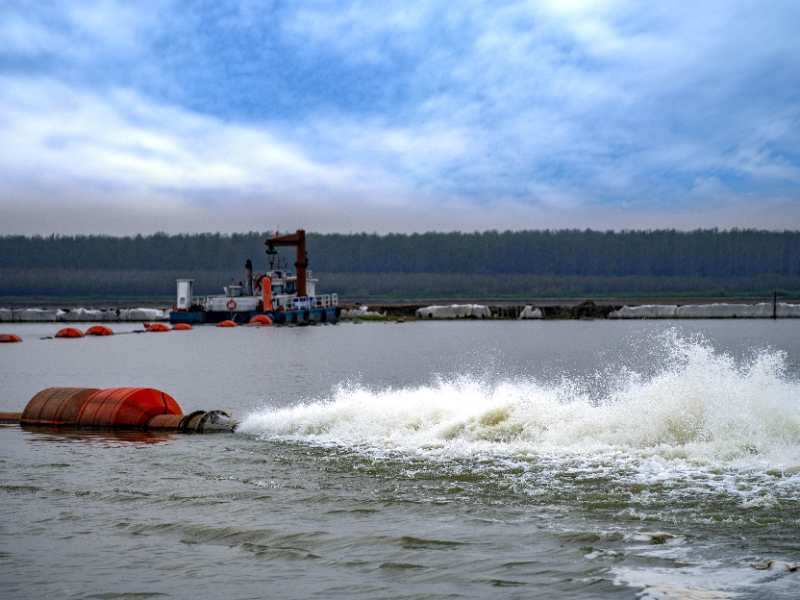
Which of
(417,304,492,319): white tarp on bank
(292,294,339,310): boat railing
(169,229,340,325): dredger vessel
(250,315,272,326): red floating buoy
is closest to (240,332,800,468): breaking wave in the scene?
(250,315,272,326): red floating buoy

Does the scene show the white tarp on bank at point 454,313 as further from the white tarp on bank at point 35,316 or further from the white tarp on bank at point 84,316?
the white tarp on bank at point 35,316

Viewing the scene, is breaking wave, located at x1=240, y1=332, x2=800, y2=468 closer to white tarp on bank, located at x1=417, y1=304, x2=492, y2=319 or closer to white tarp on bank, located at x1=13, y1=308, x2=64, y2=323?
white tarp on bank, located at x1=417, y1=304, x2=492, y2=319

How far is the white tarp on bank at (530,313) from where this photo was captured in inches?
4683

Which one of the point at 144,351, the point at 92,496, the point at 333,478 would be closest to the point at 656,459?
the point at 333,478

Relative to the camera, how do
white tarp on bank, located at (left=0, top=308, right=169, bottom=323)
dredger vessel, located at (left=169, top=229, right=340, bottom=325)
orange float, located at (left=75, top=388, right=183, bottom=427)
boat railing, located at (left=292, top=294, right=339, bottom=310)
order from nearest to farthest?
orange float, located at (left=75, top=388, right=183, bottom=427) < dredger vessel, located at (left=169, top=229, right=340, bottom=325) < boat railing, located at (left=292, top=294, right=339, bottom=310) < white tarp on bank, located at (left=0, top=308, right=169, bottom=323)

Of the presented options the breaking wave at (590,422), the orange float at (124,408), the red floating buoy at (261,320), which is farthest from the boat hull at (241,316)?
the breaking wave at (590,422)

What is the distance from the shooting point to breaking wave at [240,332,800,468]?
557 inches

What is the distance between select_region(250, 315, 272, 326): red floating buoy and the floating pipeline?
72141 millimetres

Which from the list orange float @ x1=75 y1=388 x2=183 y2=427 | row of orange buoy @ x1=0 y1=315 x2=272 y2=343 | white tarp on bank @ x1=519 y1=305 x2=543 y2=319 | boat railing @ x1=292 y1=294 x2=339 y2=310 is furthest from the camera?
white tarp on bank @ x1=519 y1=305 x2=543 y2=319

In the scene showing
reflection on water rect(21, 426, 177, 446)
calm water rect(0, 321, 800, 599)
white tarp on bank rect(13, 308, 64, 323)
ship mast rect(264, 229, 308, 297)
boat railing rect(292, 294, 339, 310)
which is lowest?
reflection on water rect(21, 426, 177, 446)

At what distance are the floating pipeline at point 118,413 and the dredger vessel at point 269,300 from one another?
7301 centimetres

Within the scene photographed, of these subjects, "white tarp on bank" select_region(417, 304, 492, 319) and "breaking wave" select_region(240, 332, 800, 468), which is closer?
"breaking wave" select_region(240, 332, 800, 468)

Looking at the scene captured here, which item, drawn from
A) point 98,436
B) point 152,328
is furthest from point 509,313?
point 98,436

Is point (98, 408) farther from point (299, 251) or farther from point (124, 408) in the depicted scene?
point (299, 251)
